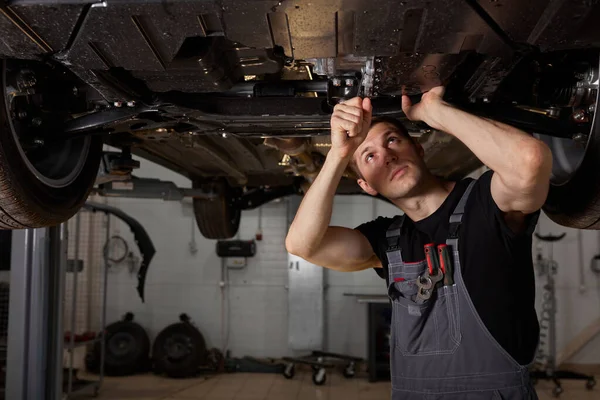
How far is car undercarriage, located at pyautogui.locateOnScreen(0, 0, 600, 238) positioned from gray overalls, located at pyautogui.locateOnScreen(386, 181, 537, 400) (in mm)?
389

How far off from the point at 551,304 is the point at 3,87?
19.7 feet

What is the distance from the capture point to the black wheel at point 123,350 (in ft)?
19.6

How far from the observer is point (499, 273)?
50.8 inches

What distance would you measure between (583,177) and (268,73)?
100 centimetres

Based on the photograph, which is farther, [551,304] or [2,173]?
[551,304]

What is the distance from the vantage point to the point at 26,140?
1.69 meters

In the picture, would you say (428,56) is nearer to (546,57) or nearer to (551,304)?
(546,57)

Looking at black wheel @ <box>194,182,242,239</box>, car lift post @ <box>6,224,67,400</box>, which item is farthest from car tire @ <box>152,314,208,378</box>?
car lift post @ <box>6,224,67,400</box>

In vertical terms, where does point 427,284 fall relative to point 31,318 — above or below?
above

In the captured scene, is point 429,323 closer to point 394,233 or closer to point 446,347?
point 446,347

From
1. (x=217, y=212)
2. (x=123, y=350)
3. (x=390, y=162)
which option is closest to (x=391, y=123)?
(x=390, y=162)

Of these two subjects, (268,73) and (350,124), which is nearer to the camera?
(350,124)

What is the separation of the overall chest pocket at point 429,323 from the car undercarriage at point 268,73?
0.56 meters

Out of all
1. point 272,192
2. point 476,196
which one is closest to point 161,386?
point 272,192
